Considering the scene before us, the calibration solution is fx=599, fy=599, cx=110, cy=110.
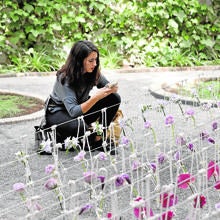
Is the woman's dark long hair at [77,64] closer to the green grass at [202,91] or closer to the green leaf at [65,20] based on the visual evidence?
the green grass at [202,91]

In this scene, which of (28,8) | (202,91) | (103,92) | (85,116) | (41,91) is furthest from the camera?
(28,8)

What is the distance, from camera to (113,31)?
34.1 ft

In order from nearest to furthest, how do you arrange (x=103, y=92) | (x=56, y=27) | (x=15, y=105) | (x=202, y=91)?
(x=103, y=92) → (x=15, y=105) → (x=202, y=91) → (x=56, y=27)

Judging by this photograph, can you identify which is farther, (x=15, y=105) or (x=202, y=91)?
(x=202, y=91)

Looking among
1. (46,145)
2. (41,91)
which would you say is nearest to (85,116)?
(46,145)

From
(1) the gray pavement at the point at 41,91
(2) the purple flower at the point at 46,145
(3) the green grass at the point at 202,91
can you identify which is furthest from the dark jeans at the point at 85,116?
(3) the green grass at the point at 202,91

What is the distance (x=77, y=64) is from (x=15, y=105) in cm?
218

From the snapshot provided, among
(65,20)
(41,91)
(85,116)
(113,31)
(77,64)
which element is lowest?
(41,91)

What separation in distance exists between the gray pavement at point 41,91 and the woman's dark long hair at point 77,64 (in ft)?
1.17

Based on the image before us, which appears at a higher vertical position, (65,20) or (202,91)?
(65,20)

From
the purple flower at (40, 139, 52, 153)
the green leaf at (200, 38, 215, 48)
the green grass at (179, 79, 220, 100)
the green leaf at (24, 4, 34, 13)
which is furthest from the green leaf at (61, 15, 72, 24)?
the purple flower at (40, 139, 52, 153)

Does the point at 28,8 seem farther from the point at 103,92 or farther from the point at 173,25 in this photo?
the point at 103,92

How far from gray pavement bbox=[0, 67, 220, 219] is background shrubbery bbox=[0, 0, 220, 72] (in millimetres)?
535

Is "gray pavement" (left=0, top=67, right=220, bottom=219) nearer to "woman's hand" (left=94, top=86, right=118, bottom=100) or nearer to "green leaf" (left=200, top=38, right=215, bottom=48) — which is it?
"woman's hand" (left=94, top=86, right=118, bottom=100)
